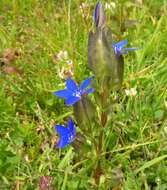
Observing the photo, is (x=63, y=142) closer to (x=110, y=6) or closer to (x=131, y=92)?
(x=131, y=92)

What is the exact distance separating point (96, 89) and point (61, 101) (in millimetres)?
788

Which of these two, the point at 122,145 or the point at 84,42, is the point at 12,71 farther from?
the point at 122,145

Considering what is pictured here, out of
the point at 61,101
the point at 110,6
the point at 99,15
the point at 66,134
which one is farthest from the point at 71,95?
the point at 110,6

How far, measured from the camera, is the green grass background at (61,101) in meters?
2.26

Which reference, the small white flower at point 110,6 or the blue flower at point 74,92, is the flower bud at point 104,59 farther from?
the small white flower at point 110,6

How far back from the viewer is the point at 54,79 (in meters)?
2.83

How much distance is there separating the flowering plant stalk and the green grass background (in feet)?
0.45

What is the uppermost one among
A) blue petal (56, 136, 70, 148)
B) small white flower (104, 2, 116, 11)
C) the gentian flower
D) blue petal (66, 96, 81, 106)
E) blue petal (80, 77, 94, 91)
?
small white flower (104, 2, 116, 11)

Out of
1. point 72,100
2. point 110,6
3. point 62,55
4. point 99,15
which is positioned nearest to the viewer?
point 99,15

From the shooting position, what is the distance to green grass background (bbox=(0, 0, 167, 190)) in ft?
7.40

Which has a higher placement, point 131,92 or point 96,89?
point 131,92

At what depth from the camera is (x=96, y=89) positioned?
1.93 m

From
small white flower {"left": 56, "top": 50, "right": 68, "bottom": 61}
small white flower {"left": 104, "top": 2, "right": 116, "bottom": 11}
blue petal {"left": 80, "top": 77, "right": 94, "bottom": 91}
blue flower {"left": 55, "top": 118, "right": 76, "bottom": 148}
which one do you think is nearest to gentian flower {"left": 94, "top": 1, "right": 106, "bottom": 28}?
blue petal {"left": 80, "top": 77, "right": 94, "bottom": 91}

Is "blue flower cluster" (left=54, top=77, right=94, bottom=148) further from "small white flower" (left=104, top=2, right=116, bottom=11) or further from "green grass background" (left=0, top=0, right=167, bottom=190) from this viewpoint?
"small white flower" (left=104, top=2, right=116, bottom=11)
